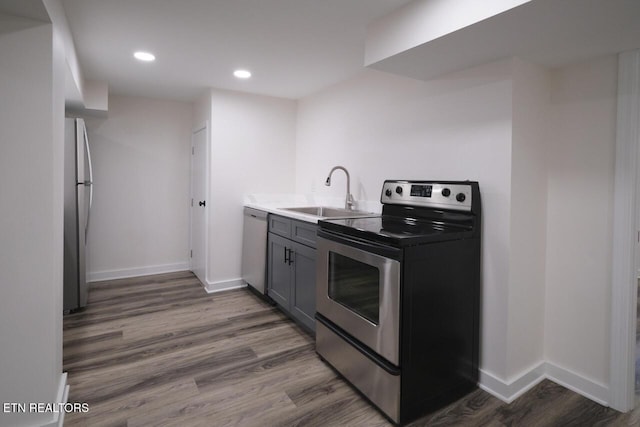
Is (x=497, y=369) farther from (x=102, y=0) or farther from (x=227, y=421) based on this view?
(x=102, y=0)

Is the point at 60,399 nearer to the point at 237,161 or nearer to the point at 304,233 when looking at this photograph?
the point at 304,233

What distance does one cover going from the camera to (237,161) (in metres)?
3.70

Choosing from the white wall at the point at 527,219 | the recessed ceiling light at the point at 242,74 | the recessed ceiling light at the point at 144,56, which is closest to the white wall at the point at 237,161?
the recessed ceiling light at the point at 242,74

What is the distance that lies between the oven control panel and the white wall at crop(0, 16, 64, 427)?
1929 millimetres

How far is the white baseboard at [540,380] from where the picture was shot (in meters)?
1.87

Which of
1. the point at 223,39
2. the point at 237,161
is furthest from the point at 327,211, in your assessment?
the point at 223,39

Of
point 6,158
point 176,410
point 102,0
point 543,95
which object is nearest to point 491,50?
point 543,95

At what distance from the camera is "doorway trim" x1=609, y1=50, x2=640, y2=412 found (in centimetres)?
172

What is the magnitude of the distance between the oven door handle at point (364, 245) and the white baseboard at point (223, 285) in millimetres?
1856

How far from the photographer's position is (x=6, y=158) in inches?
56.0

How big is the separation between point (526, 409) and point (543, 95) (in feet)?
5.68

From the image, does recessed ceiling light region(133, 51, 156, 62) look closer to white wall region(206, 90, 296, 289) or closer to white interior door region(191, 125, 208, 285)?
white wall region(206, 90, 296, 289)

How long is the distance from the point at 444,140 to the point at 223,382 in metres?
2.00

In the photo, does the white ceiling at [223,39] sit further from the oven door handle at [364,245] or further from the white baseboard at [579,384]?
A: the white baseboard at [579,384]
